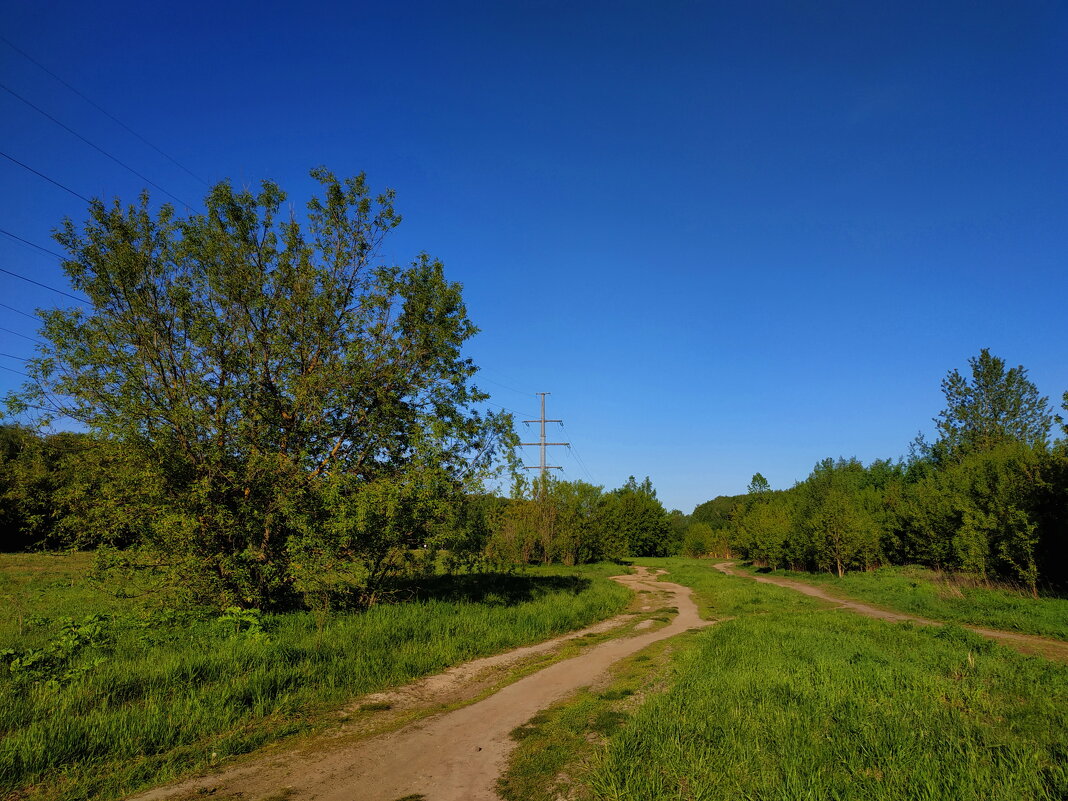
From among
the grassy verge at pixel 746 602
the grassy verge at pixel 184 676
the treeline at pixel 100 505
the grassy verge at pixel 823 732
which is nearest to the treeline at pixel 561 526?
the grassy verge at pixel 746 602

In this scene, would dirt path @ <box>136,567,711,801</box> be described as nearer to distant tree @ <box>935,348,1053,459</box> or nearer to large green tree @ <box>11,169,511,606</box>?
large green tree @ <box>11,169,511,606</box>

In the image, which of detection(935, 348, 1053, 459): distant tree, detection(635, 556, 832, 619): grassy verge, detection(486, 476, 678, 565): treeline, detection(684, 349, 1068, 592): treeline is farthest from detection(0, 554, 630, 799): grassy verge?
detection(935, 348, 1053, 459): distant tree

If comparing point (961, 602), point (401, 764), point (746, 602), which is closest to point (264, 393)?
point (401, 764)

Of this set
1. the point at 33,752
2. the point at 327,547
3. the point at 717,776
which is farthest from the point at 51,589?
the point at 717,776

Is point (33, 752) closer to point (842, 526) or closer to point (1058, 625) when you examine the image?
point (1058, 625)

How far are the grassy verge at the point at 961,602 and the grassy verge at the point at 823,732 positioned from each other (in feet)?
27.7

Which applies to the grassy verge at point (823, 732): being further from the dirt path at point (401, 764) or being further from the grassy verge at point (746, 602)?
the grassy verge at point (746, 602)

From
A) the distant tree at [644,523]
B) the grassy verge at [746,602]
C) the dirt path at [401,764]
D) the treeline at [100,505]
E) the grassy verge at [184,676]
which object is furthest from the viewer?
the distant tree at [644,523]

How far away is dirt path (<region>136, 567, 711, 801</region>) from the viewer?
527 cm

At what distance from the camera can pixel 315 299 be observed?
1461cm

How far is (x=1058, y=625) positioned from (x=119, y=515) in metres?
27.7

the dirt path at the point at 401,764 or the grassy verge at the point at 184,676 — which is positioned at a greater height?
the grassy verge at the point at 184,676

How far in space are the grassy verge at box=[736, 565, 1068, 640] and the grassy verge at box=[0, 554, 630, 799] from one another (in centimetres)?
1589

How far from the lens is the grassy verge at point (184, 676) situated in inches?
224
